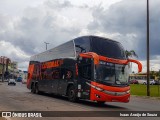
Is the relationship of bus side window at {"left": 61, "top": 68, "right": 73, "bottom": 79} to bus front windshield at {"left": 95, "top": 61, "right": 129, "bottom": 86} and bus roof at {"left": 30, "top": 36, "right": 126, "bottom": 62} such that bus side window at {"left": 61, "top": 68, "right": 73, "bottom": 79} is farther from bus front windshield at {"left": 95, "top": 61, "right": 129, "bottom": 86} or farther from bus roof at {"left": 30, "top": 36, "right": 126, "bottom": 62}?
bus front windshield at {"left": 95, "top": 61, "right": 129, "bottom": 86}

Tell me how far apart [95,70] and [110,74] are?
2.85ft

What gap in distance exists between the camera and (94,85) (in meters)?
20.0

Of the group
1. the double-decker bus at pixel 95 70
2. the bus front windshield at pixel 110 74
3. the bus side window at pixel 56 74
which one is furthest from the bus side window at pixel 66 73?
the bus front windshield at pixel 110 74

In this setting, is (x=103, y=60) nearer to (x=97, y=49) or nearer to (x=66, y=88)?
(x=97, y=49)

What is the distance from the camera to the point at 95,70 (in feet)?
66.0

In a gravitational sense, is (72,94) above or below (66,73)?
below

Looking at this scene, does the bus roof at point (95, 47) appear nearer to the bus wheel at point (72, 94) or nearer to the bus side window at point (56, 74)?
the bus wheel at point (72, 94)

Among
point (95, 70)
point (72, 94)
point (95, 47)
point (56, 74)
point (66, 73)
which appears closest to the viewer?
point (95, 70)

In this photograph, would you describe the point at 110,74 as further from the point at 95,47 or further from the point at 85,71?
the point at 95,47

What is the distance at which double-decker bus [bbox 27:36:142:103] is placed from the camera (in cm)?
1995

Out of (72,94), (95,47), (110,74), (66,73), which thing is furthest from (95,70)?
(66,73)

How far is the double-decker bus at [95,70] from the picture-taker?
20.0 metres

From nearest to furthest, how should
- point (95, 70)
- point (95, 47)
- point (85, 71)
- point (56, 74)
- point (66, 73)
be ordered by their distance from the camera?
1. point (95, 70)
2. point (95, 47)
3. point (85, 71)
4. point (66, 73)
5. point (56, 74)

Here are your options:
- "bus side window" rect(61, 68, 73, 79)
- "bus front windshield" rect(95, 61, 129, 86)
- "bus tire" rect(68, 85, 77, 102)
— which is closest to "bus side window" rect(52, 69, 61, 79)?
"bus side window" rect(61, 68, 73, 79)
